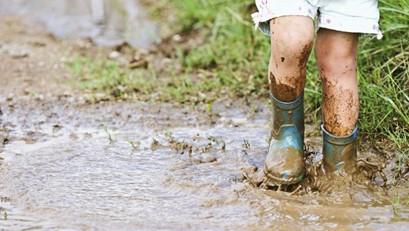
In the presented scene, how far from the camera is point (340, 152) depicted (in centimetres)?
310

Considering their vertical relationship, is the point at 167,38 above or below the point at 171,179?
above

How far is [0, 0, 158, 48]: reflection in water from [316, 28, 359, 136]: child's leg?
3.06 m

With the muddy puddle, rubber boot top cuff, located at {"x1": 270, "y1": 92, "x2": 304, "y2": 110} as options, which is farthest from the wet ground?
rubber boot top cuff, located at {"x1": 270, "y1": 92, "x2": 304, "y2": 110}

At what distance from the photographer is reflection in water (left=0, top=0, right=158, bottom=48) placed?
634 cm

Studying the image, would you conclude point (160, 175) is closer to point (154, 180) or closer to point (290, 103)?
point (154, 180)

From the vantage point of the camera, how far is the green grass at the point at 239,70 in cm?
370

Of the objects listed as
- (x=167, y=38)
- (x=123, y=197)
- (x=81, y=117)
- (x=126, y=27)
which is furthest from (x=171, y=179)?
(x=126, y=27)

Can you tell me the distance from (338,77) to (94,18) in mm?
4185

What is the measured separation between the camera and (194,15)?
250 inches

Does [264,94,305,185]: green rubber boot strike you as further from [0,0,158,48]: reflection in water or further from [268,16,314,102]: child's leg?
[0,0,158,48]: reflection in water

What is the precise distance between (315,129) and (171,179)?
90 cm

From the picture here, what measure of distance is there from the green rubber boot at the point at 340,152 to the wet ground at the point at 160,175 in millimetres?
58

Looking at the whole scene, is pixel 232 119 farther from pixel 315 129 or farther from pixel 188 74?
pixel 188 74

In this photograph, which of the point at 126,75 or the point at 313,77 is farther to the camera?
the point at 126,75
